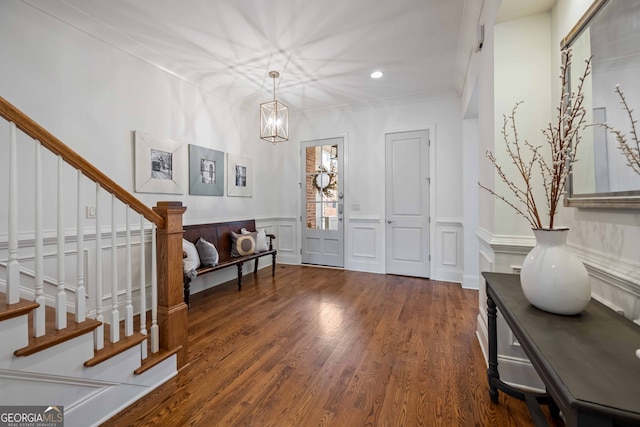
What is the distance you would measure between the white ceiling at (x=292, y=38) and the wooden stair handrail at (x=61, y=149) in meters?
1.59

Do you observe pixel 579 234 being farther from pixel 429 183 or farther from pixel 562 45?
pixel 429 183

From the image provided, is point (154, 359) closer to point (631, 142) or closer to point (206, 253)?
point (206, 253)

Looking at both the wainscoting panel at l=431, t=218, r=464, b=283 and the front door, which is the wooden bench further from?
the wainscoting panel at l=431, t=218, r=464, b=283

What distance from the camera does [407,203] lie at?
425 cm

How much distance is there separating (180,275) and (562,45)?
2687 millimetres

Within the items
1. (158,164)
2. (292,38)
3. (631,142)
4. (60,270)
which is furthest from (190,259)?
(631,142)

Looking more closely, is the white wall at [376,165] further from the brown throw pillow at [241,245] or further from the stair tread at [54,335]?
the stair tread at [54,335]

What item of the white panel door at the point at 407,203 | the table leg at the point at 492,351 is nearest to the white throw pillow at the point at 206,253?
the white panel door at the point at 407,203

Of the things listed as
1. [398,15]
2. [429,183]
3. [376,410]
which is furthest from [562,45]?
[429,183]

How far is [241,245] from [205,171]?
3.66 ft

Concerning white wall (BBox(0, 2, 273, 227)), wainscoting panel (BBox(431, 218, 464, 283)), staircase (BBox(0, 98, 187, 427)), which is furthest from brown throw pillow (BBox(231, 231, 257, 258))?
wainscoting panel (BBox(431, 218, 464, 283))

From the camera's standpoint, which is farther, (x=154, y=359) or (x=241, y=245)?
(x=241, y=245)

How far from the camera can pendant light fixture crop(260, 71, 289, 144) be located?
331 centimetres

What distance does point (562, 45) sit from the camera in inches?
58.6
